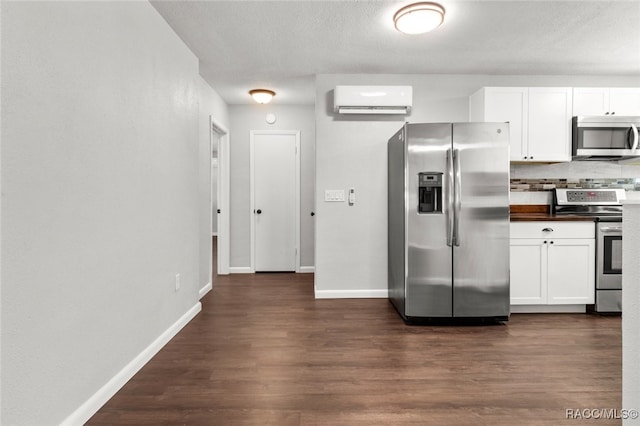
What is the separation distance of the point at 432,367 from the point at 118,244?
2073 millimetres

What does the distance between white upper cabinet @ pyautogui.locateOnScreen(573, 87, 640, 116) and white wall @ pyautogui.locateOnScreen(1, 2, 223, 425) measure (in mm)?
3974

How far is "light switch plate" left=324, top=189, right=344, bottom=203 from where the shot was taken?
3.99 metres

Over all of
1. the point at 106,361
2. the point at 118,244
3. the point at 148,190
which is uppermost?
the point at 148,190

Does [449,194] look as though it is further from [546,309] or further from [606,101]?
[606,101]

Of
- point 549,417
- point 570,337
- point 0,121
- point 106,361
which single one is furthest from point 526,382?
point 0,121

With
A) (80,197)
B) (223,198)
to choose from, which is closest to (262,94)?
(223,198)

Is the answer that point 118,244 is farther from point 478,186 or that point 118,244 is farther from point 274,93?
point 274,93

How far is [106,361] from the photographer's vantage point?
1.92m

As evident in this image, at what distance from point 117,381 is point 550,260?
144 inches

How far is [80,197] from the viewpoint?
172cm

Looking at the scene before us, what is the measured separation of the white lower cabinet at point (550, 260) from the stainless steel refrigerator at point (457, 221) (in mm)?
380

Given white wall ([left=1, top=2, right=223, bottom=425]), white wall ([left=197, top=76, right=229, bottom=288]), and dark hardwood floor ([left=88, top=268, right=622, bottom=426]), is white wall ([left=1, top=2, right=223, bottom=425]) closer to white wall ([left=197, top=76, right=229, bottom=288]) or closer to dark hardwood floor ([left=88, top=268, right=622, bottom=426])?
dark hardwood floor ([left=88, top=268, right=622, bottom=426])

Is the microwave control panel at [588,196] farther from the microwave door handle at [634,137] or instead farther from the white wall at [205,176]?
the white wall at [205,176]

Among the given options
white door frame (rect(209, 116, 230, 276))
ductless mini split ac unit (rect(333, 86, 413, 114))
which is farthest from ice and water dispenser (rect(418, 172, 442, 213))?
white door frame (rect(209, 116, 230, 276))
